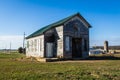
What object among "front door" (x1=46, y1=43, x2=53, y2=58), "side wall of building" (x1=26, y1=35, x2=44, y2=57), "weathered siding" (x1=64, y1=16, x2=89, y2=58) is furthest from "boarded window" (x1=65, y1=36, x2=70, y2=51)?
"side wall of building" (x1=26, y1=35, x2=44, y2=57)

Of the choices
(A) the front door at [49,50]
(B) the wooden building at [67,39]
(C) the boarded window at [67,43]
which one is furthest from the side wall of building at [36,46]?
(C) the boarded window at [67,43]

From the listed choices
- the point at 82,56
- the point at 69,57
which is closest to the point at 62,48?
the point at 69,57

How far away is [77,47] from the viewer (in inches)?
1287

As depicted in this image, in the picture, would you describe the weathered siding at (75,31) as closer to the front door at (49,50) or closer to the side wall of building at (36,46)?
the front door at (49,50)

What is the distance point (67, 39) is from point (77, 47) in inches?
100

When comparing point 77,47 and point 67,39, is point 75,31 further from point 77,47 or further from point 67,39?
point 77,47

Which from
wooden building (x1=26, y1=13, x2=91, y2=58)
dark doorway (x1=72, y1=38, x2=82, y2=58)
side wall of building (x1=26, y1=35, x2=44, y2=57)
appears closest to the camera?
wooden building (x1=26, y1=13, x2=91, y2=58)

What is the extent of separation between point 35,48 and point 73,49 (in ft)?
28.0

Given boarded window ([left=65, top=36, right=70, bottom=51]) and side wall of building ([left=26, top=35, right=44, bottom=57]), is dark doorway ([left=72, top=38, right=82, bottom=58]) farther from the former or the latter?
side wall of building ([left=26, top=35, right=44, bottom=57])

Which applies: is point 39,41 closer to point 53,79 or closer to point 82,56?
point 82,56

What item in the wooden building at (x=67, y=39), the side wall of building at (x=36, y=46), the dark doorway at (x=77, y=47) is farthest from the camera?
the side wall of building at (x=36, y=46)

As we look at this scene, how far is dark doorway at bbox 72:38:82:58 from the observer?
32.4 metres

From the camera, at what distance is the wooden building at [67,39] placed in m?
30.9

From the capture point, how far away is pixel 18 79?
11.7 m
